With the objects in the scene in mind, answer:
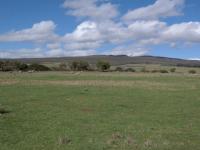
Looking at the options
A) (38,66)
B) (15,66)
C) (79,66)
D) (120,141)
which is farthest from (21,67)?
(120,141)

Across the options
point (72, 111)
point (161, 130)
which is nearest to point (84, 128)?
point (161, 130)

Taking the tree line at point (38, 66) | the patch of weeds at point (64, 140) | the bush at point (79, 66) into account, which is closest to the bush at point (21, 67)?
the tree line at point (38, 66)

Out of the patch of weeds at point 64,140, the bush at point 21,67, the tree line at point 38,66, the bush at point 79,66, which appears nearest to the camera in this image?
the patch of weeds at point 64,140

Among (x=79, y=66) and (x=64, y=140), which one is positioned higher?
(x=79, y=66)

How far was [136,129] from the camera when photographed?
13.2 meters

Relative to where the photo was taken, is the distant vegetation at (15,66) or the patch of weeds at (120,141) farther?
the distant vegetation at (15,66)

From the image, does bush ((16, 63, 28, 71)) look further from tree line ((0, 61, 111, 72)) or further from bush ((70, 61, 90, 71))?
bush ((70, 61, 90, 71))

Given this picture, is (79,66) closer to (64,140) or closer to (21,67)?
(21,67)

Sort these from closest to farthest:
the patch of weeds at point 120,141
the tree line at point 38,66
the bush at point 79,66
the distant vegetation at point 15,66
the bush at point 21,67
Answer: the patch of weeds at point 120,141
the distant vegetation at point 15,66
the tree line at point 38,66
the bush at point 21,67
the bush at point 79,66

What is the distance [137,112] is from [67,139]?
776cm

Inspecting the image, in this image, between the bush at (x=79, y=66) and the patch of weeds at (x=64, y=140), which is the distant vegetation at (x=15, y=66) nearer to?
the bush at (x=79, y=66)

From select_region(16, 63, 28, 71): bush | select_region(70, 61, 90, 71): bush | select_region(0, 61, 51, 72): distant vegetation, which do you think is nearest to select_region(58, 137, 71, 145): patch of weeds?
select_region(0, 61, 51, 72): distant vegetation

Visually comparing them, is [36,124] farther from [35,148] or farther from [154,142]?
[154,142]

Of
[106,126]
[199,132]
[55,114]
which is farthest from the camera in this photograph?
[55,114]
